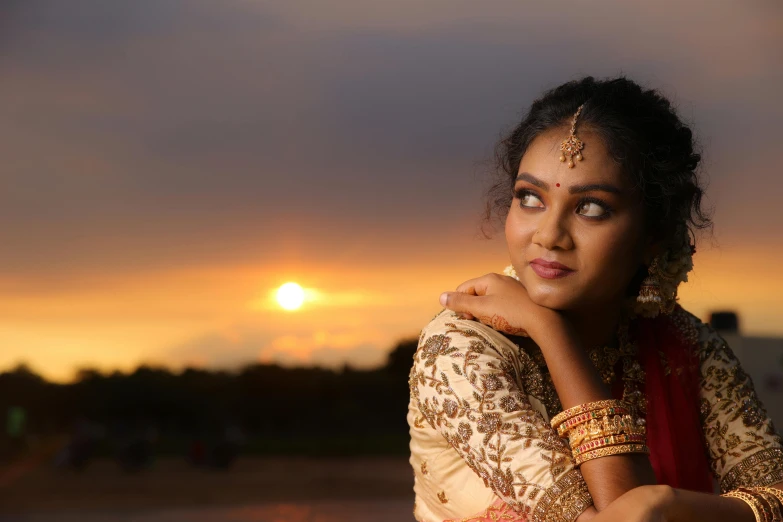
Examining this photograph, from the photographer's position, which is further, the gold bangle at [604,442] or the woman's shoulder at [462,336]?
the woman's shoulder at [462,336]

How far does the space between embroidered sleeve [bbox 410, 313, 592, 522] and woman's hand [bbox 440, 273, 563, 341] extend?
0.12 ft

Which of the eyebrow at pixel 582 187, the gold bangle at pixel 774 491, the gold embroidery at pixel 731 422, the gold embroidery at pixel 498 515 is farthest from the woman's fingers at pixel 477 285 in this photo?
the gold bangle at pixel 774 491

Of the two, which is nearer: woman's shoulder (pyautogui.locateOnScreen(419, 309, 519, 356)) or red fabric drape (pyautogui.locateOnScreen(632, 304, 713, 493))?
woman's shoulder (pyautogui.locateOnScreen(419, 309, 519, 356))

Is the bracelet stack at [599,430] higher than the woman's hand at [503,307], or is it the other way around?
the woman's hand at [503,307]

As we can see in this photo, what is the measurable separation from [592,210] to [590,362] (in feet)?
1.06

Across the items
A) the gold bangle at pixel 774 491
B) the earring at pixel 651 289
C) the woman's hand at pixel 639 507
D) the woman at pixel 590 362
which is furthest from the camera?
the earring at pixel 651 289

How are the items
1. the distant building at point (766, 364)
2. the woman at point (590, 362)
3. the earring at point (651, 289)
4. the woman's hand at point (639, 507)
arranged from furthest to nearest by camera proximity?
1. the distant building at point (766, 364)
2. the earring at point (651, 289)
3. the woman at point (590, 362)
4. the woman's hand at point (639, 507)

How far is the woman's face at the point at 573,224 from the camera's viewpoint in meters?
1.78

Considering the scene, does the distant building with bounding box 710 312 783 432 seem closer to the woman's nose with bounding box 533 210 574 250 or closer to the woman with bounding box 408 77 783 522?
the woman with bounding box 408 77 783 522

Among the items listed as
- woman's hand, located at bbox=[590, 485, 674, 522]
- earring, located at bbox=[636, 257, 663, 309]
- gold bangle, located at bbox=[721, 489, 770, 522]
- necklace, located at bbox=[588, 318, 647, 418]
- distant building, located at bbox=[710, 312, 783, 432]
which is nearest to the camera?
woman's hand, located at bbox=[590, 485, 674, 522]

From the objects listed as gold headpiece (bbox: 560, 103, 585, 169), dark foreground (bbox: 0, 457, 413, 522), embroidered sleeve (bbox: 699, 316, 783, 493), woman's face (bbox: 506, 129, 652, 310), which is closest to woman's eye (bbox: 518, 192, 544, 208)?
woman's face (bbox: 506, 129, 652, 310)

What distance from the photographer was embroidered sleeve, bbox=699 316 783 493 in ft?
6.77

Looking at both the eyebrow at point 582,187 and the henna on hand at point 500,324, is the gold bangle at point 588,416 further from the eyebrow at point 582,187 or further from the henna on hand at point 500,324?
the eyebrow at point 582,187

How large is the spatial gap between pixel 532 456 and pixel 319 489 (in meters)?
7.13
